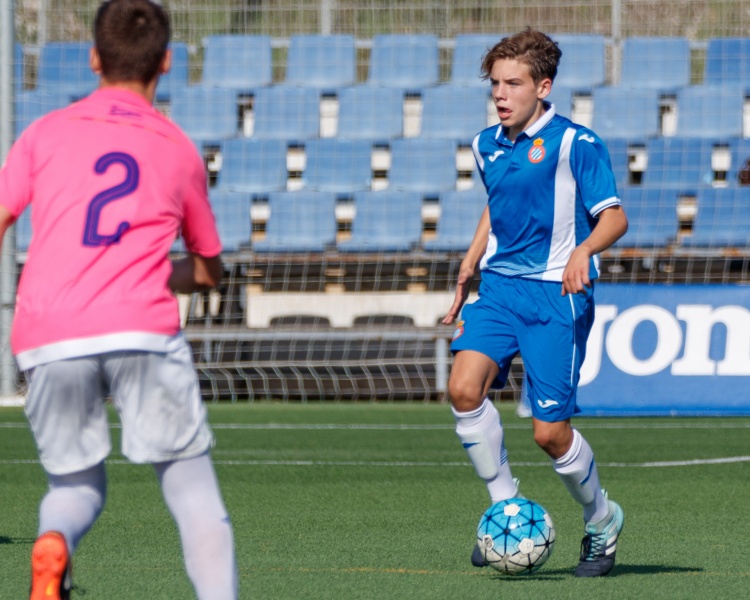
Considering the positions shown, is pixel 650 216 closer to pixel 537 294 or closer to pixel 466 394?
pixel 537 294

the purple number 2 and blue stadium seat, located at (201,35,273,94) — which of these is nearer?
the purple number 2

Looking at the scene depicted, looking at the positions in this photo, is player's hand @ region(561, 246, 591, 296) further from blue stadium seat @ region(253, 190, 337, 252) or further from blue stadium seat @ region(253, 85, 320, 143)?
blue stadium seat @ region(253, 85, 320, 143)

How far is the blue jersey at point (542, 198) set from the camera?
470cm

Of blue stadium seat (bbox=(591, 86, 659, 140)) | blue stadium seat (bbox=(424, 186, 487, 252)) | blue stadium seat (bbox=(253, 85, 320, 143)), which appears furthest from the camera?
blue stadium seat (bbox=(253, 85, 320, 143))

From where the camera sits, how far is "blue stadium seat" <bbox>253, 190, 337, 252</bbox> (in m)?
13.7

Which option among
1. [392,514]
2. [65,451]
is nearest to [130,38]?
[65,451]

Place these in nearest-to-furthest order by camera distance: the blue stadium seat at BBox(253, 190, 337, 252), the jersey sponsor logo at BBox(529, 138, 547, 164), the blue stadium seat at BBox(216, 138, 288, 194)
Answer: the jersey sponsor logo at BBox(529, 138, 547, 164) → the blue stadium seat at BBox(253, 190, 337, 252) → the blue stadium seat at BBox(216, 138, 288, 194)

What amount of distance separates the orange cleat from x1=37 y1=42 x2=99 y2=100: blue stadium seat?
508 inches

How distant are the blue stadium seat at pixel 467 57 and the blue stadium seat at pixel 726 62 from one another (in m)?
2.27

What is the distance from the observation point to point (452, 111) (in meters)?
14.6

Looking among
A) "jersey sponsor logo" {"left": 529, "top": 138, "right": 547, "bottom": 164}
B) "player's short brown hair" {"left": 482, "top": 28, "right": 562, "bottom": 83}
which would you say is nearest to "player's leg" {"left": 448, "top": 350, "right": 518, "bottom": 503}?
"jersey sponsor logo" {"left": 529, "top": 138, "right": 547, "bottom": 164}

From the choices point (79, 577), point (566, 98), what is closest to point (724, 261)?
point (566, 98)

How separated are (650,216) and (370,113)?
10.4 ft

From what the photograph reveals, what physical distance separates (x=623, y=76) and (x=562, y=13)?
1.35 meters
